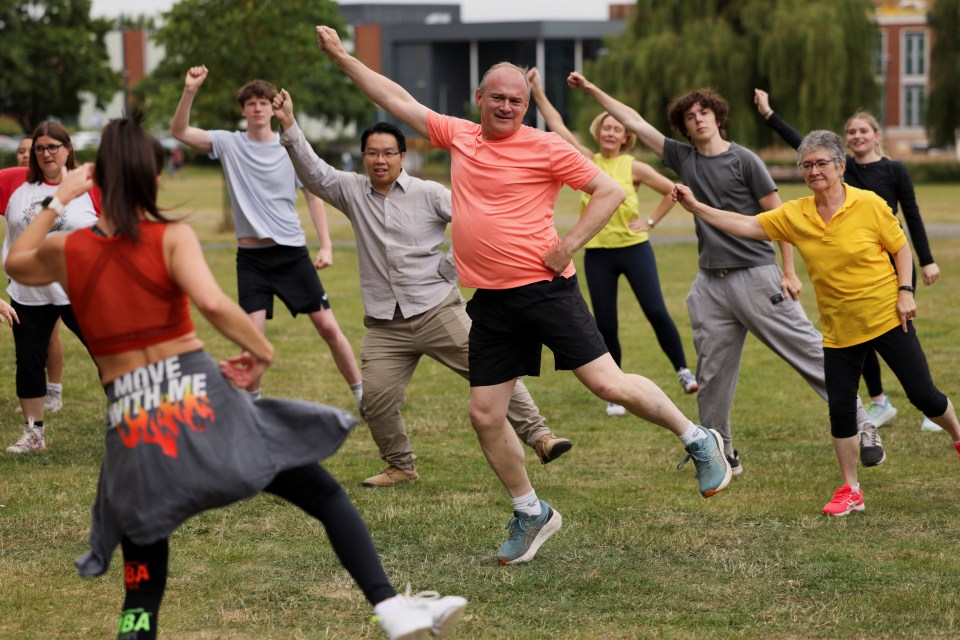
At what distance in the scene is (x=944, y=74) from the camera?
179 ft

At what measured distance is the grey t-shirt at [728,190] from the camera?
286 inches

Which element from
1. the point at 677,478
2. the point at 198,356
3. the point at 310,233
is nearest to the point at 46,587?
the point at 198,356

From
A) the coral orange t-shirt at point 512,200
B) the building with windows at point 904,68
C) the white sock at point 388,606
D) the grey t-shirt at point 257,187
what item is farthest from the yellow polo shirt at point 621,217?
the building with windows at point 904,68

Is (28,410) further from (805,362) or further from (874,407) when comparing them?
(874,407)

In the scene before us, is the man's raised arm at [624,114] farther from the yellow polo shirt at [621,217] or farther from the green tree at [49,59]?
the green tree at [49,59]

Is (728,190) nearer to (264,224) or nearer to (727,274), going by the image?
(727,274)

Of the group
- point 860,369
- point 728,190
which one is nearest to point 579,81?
point 728,190

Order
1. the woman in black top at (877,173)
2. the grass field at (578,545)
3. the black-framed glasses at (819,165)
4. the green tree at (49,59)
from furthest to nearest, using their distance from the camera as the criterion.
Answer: the green tree at (49,59)
the woman in black top at (877,173)
the black-framed glasses at (819,165)
the grass field at (578,545)

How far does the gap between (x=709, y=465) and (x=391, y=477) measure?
7.37 feet

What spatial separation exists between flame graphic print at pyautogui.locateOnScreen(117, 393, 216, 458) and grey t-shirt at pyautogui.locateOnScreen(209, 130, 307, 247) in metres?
5.17

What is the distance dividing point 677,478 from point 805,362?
3.33 feet

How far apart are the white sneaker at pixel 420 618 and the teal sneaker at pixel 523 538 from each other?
154cm

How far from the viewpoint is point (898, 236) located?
6.44 m

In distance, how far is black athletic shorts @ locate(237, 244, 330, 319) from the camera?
9.19 meters
